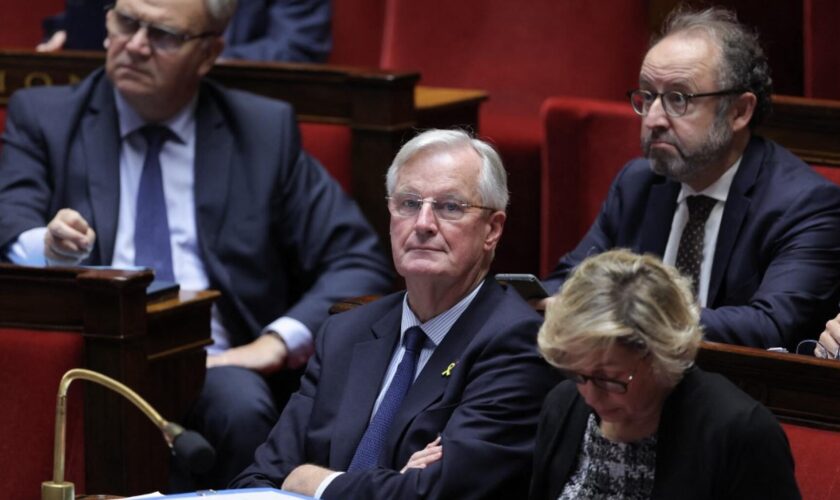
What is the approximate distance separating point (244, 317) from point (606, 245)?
0.70m

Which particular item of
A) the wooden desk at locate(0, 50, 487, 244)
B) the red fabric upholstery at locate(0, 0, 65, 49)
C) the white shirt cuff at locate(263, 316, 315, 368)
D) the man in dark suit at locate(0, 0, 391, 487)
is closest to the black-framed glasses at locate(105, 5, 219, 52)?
the man in dark suit at locate(0, 0, 391, 487)

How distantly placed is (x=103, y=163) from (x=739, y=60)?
1.18 meters

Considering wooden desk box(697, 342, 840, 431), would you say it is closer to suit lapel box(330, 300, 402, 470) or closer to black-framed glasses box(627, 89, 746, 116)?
suit lapel box(330, 300, 402, 470)

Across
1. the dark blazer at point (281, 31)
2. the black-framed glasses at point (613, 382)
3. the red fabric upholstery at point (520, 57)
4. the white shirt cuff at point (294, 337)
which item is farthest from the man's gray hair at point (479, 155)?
the dark blazer at point (281, 31)

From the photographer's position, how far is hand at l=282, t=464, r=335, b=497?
1913 millimetres

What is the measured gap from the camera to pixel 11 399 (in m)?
2.34

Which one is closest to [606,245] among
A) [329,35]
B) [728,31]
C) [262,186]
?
[728,31]

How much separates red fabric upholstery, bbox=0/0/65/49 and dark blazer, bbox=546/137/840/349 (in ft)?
7.86

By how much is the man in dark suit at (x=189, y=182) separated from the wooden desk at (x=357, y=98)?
168mm

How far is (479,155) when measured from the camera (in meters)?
2.06

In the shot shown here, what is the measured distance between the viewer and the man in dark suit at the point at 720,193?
7.93ft

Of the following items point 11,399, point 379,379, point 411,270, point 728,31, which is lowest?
point 11,399

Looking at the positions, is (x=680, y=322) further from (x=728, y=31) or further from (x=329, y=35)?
(x=329, y=35)

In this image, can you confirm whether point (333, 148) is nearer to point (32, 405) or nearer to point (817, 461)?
point (32, 405)
